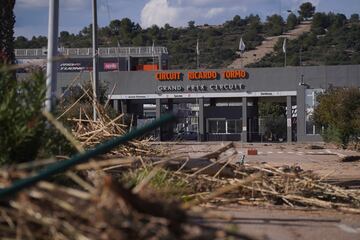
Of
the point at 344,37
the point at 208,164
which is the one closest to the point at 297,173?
the point at 208,164

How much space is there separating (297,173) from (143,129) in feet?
27.3

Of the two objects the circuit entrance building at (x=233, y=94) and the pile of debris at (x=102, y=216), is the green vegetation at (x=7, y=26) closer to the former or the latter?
the pile of debris at (x=102, y=216)

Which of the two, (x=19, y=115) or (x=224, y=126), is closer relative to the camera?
(x=19, y=115)

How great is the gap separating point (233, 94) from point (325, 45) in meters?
70.2

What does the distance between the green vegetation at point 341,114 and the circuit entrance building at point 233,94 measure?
68.3 feet

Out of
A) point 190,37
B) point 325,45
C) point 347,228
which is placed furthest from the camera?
point 190,37

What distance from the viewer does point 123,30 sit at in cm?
16425

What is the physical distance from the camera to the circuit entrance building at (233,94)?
77562 millimetres

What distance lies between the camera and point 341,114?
171 feet

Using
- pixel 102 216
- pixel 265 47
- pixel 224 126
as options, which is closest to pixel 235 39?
A: pixel 265 47

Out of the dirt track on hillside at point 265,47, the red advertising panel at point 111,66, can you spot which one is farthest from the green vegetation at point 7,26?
the dirt track on hillside at point 265,47

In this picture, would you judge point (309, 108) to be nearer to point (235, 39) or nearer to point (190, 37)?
point (235, 39)

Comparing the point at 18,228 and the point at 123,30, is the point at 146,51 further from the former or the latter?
the point at 18,228

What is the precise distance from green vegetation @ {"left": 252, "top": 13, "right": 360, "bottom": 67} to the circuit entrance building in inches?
1700
